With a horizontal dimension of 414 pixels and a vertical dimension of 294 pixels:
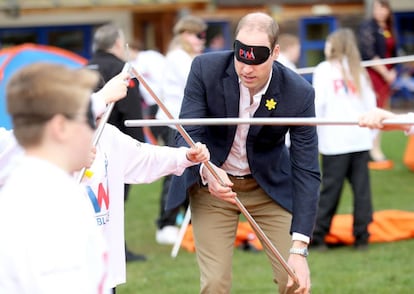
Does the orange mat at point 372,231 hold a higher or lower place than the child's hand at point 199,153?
lower

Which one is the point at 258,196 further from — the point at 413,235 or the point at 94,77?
the point at 413,235

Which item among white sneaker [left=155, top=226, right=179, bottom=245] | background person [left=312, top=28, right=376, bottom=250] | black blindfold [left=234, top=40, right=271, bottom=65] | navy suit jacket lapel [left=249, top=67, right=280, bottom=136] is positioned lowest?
white sneaker [left=155, top=226, right=179, bottom=245]

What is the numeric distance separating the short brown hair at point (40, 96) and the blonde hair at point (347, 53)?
5.49 metres

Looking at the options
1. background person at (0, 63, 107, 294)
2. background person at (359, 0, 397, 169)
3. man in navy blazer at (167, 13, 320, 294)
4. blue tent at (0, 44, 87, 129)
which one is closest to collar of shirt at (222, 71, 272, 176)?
man in navy blazer at (167, 13, 320, 294)

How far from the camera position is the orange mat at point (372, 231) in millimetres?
8125

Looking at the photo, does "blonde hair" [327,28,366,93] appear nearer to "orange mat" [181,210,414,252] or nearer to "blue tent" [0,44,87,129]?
"orange mat" [181,210,414,252]

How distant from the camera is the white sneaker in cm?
841

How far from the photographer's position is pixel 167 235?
332 inches

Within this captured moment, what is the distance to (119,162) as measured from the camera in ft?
14.3

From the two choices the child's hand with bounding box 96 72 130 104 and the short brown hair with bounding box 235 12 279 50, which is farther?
the short brown hair with bounding box 235 12 279 50

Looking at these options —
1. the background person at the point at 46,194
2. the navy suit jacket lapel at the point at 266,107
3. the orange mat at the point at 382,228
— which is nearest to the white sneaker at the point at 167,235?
the orange mat at the point at 382,228

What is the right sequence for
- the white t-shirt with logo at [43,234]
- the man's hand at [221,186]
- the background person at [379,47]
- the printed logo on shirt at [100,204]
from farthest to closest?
the background person at [379,47], the man's hand at [221,186], the printed logo on shirt at [100,204], the white t-shirt with logo at [43,234]

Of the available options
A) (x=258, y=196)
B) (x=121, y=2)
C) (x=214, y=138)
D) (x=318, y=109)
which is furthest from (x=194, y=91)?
(x=121, y=2)

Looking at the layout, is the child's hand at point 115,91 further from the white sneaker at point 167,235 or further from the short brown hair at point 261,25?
the white sneaker at point 167,235
